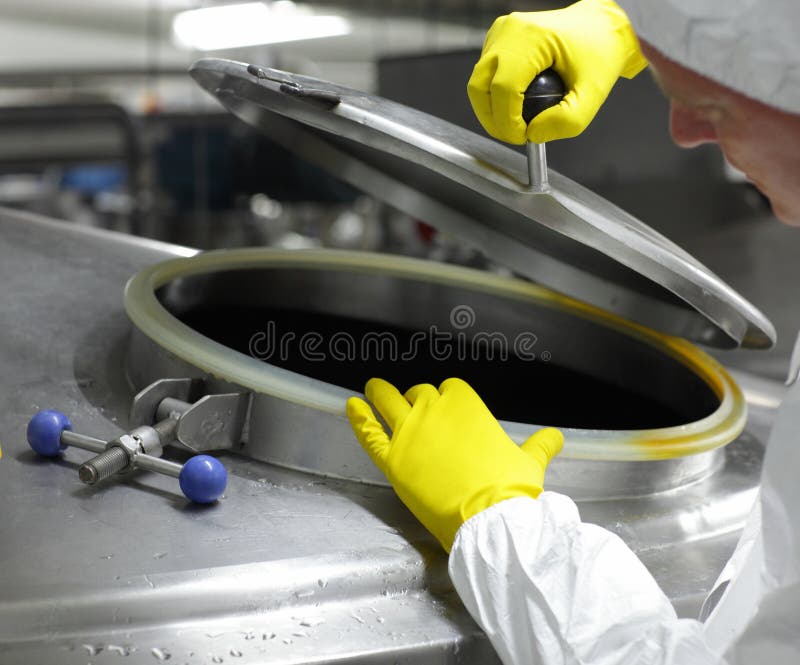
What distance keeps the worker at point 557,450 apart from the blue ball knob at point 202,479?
17 centimetres

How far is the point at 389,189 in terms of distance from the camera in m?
1.49

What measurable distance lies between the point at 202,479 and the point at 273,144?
409 centimetres

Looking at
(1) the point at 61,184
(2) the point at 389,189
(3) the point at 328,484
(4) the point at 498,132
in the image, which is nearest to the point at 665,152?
(2) the point at 389,189

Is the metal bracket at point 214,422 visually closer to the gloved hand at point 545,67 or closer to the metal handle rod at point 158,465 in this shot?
the metal handle rod at point 158,465

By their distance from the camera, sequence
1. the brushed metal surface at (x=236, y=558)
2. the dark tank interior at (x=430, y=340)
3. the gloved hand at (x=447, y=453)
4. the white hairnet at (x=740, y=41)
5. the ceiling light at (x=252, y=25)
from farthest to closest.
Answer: the ceiling light at (x=252, y=25)
the dark tank interior at (x=430, y=340)
the gloved hand at (x=447, y=453)
the brushed metal surface at (x=236, y=558)
the white hairnet at (x=740, y=41)

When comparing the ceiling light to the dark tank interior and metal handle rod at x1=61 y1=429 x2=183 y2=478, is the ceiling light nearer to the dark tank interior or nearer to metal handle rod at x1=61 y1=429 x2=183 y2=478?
the dark tank interior

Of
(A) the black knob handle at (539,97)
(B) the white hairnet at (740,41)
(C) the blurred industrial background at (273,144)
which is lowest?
(C) the blurred industrial background at (273,144)

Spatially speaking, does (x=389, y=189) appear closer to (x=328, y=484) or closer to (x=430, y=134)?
(x=430, y=134)

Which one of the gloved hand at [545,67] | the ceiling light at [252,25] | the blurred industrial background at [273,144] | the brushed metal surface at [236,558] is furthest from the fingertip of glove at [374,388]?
the ceiling light at [252,25]

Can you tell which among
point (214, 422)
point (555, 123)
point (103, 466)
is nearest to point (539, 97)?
point (555, 123)

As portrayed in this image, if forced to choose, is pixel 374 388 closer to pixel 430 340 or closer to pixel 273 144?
pixel 430 340

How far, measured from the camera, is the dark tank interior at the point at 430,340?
153cm

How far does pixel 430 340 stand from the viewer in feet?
5.47

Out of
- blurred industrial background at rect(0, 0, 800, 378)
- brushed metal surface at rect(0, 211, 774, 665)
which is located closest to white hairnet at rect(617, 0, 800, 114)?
brushed metal surface at rect(0, 211, 774, 665)
